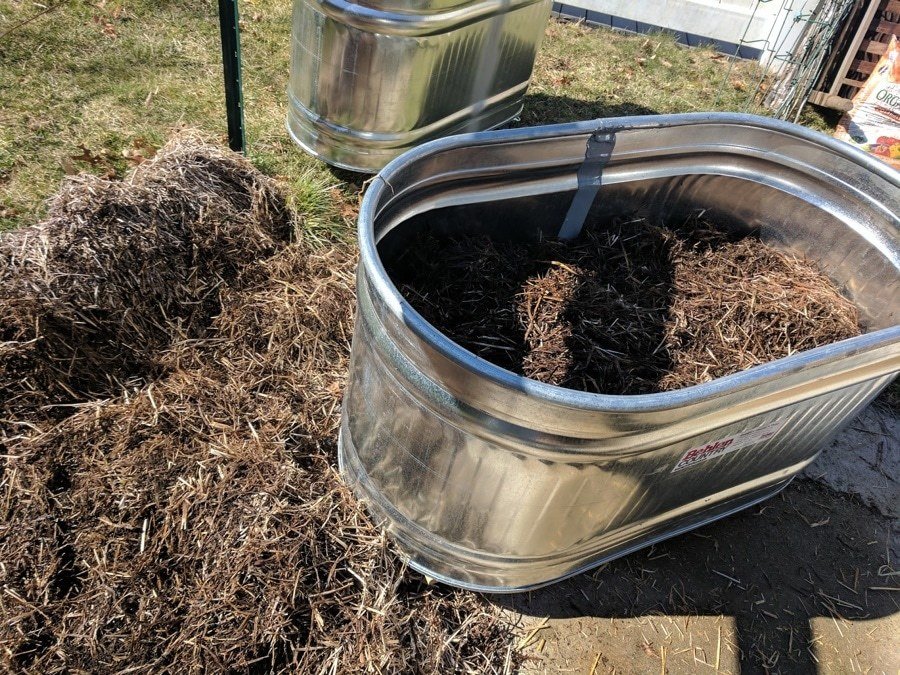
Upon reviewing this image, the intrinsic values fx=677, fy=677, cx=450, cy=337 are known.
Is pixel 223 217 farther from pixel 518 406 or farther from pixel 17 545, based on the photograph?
pixel 518 406

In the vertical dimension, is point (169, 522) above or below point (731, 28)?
below

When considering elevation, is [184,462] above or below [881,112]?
below

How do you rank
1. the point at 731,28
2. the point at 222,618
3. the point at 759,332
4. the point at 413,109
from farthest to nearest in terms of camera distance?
the point at 731,28, the point at 413,109, the point at 759,332, the point at 222,618

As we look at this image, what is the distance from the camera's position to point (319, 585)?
248cm

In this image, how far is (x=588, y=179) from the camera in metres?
3.13

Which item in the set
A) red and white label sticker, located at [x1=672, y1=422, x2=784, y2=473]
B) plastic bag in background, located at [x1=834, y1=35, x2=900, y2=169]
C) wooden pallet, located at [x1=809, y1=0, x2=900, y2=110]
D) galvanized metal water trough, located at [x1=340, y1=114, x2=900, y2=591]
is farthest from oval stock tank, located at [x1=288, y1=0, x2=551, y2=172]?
wooden pallet, located at [x1=809, y1=0, x2=900, y2=110]

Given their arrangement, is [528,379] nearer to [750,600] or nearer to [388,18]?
[750,600]

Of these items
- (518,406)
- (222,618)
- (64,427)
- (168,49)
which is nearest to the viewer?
(518,406)

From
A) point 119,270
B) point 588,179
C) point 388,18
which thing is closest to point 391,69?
point 388,18

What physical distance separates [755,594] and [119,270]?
3.17m

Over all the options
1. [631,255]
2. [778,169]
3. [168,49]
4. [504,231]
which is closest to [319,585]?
[504,231]

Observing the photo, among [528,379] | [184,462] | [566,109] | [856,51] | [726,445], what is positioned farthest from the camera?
[856,51]

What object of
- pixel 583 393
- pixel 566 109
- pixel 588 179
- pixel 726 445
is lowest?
pixel 566 109

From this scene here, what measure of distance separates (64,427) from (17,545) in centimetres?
50
